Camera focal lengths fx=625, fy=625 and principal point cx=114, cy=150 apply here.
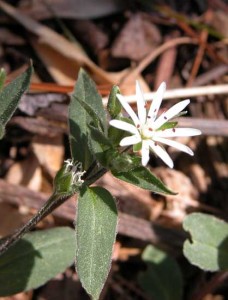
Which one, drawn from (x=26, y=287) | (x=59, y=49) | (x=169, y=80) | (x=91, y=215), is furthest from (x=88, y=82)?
(x=169, y=80)

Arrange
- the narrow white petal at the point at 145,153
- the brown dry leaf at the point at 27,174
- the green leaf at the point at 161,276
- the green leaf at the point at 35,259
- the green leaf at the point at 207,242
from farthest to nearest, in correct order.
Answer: the brown dry leaf at the point at 27,174 → the green leaf at the point at 161,276 → the green leaf at the point at 207,242 → the green leaf at the point at 35,259 → the narrow white petal at the point at 145,153

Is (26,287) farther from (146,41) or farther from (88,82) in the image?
(146,41)

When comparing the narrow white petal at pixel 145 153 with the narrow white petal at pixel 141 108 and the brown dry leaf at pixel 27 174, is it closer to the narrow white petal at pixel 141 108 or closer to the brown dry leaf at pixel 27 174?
the narrow white petal at pixel 141 108

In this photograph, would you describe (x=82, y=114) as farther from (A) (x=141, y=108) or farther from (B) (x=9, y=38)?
(B) (x=9, y=38)

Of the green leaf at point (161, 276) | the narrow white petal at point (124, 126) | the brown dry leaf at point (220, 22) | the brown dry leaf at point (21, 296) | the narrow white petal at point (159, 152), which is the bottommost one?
the brown dry leaf at point (21, 296)

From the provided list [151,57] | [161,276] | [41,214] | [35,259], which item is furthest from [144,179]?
[151,57]

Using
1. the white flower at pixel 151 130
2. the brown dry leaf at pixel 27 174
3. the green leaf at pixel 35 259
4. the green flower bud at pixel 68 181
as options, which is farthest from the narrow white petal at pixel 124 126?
the brown dry leaf at pixel 27 174
